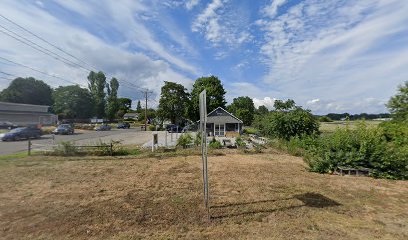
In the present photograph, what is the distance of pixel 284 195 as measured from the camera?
252 inches

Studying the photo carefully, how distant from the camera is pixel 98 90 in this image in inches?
2648

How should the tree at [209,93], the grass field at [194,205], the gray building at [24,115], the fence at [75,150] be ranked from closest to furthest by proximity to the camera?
1. the grass field at [194,205]
2. the fence at [75,150]
3. the gray building at [24,115]
4. the tree at [209,93]

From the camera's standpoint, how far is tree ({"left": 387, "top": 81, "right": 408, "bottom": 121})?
70.1ft

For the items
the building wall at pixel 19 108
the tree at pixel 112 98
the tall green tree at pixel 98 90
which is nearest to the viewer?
the building wall at pixel 19 108

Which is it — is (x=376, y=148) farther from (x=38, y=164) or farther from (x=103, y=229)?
(x=38, y=164)

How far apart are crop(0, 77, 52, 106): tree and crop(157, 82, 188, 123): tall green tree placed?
145ft

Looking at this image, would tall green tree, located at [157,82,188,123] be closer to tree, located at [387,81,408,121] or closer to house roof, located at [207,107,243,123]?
house roof, located at [207,107,243,123]

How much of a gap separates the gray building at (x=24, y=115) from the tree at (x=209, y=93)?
32.4 m

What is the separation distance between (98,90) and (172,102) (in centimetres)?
3304

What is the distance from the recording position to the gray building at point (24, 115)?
43.1 meters

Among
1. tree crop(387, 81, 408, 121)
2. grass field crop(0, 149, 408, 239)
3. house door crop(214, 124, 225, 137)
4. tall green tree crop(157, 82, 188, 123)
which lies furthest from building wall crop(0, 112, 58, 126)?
tree crop(387, 81, 408, 121)

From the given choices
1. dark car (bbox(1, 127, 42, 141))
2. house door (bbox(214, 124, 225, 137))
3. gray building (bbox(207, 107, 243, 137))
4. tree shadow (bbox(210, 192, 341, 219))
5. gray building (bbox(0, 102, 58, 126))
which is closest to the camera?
tree shadow (bbox(210, 192, 341, 219))

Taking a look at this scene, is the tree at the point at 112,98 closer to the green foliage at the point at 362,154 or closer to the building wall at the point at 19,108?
the building wall at the point at 19,108

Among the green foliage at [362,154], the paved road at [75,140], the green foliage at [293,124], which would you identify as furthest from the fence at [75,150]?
the green foliage at [293,124]
